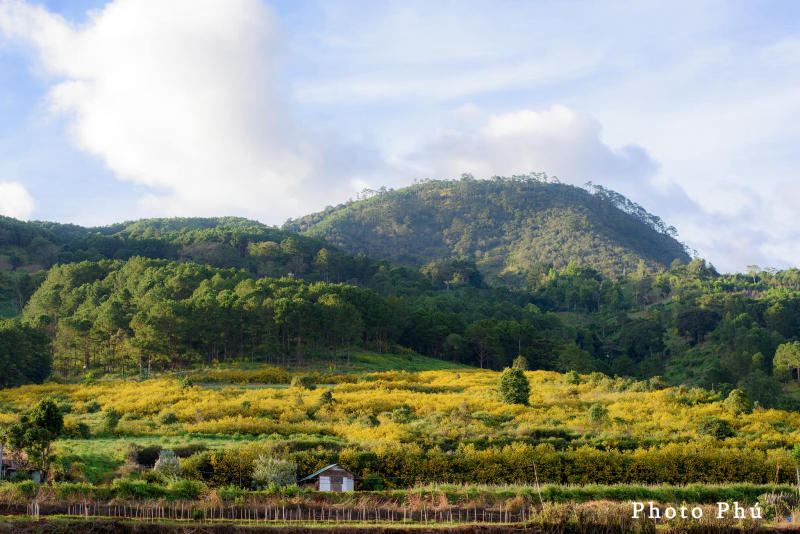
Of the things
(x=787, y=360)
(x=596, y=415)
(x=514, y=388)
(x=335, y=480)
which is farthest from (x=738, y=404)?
(x=787, y=360)

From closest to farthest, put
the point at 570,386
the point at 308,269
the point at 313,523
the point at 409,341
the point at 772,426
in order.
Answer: the point at 313,523 → the point at 772,426 → the point at 570,386 → the point at 409,341 → the point at 308,269

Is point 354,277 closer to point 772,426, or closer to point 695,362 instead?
point 695,362

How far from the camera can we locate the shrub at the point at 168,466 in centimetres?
2186

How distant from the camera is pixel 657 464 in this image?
988 inches

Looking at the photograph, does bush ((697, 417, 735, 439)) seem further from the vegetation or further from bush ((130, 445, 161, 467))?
bush ((130, 445, 161, 467))

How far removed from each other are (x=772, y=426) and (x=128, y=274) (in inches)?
2979

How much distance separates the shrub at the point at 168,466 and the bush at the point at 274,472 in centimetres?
276

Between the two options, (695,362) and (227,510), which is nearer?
(227,510)

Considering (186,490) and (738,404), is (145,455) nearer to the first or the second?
(186,490)

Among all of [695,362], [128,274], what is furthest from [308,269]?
[695,362]

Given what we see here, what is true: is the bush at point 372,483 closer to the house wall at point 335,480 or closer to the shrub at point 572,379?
the house wall at point 335,480

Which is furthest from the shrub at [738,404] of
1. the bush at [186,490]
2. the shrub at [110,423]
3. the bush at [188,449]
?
the shrub at [110,423]

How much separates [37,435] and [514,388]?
84.2ft

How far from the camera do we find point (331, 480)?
2222cm
